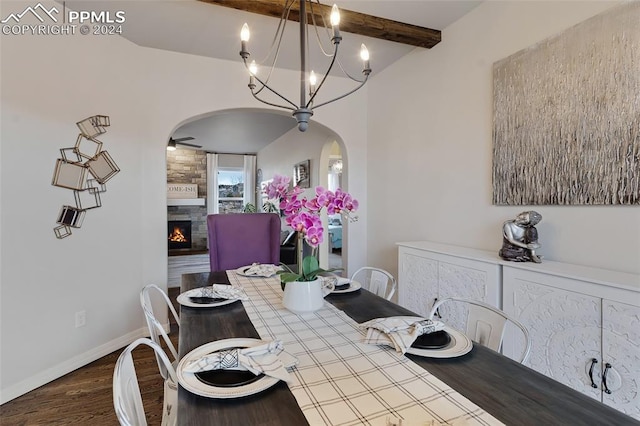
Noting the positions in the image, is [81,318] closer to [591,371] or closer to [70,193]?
[70,193]

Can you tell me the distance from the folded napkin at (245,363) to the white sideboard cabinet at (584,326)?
4.45 feet

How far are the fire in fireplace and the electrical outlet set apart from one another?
237 inches

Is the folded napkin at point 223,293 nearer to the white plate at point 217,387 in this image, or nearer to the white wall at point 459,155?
the white plate at point 217,387

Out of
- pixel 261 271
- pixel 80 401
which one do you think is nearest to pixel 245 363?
pixel 261 271

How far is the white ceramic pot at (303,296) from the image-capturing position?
1442mm

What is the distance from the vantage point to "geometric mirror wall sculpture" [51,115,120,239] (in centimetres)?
240

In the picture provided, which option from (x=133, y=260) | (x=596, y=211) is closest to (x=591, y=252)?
(x=596, y=211)

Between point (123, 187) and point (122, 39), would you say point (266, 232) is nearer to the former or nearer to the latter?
point (123, 187)

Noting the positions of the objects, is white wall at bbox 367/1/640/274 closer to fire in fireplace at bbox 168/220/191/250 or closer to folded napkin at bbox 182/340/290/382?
folded napkin at bbox 182/340/290/382

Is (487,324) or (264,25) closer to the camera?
(487,324)

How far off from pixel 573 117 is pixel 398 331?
5.18 feet

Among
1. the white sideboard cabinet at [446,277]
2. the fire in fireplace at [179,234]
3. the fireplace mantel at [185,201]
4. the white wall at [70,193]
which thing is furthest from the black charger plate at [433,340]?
the fire in fireplace at [179,234]

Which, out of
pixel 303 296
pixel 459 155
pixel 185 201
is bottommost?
pixel 303 296

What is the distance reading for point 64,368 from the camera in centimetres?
238
